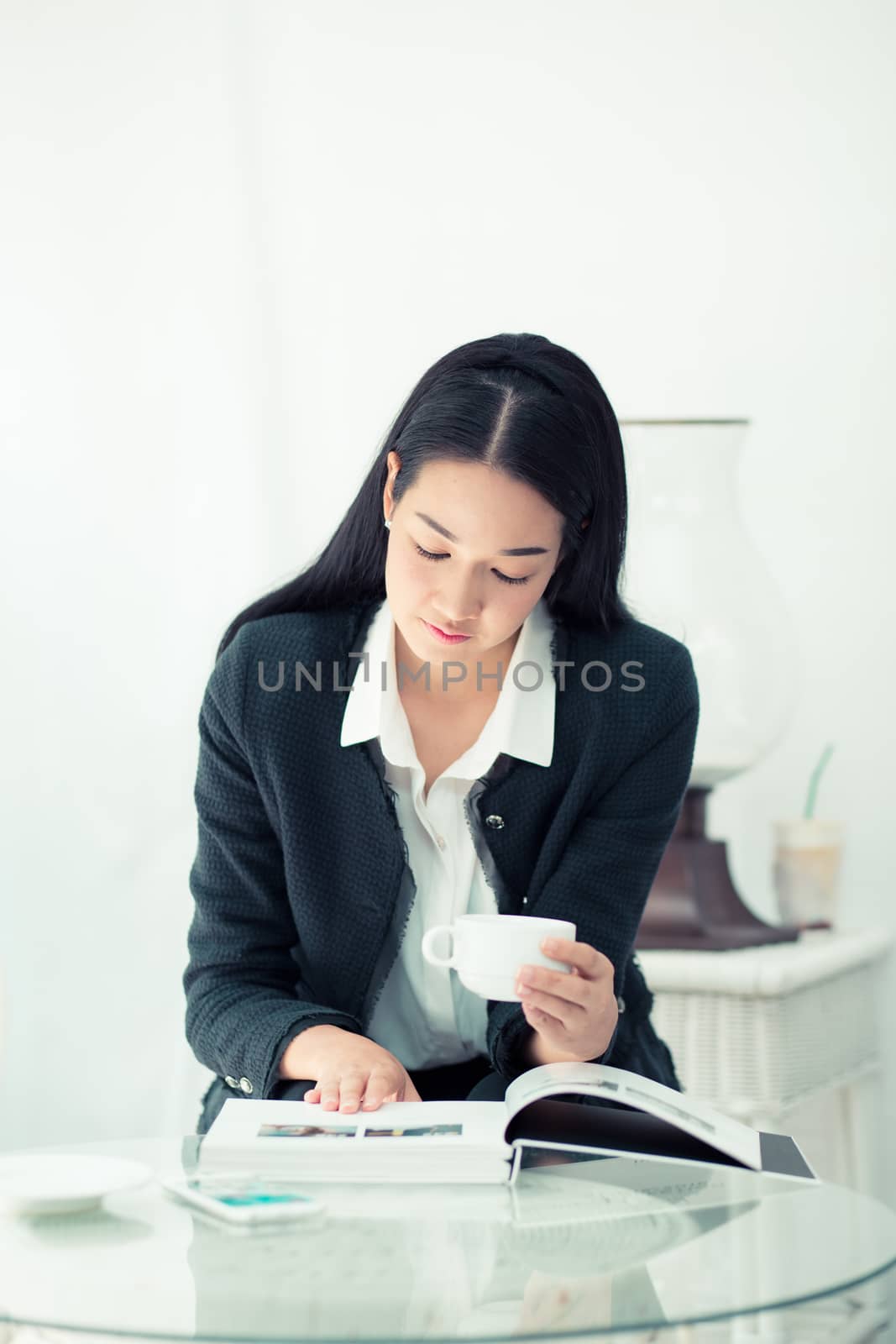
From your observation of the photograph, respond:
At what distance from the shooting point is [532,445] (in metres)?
1.15

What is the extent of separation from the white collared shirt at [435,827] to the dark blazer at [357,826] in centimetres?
2

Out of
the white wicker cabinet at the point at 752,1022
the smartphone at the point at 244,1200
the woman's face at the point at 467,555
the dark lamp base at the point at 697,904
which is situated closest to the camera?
the smartphone at the point at 244,1200

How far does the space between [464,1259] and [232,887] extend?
58 centimetres

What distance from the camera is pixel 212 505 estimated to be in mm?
2145

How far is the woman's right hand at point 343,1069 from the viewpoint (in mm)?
1032

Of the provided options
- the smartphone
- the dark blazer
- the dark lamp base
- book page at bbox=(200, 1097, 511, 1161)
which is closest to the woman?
the dark blazer

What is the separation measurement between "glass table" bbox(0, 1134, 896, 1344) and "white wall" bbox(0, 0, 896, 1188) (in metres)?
1.13

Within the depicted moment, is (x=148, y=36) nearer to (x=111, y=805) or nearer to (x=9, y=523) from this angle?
(x=9, y=523)

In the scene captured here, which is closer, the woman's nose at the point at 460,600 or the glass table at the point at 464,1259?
the glass table at the point at 464,1259

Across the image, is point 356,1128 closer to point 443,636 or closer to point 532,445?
point 443,636

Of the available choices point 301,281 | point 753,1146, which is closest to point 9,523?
point 301,281

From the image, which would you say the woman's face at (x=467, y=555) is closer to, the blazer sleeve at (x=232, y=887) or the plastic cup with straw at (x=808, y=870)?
the blazer sleeve at (x=232, y=887)

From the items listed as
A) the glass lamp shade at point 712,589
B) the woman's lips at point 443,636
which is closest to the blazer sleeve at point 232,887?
the woman's lips at point 443,636

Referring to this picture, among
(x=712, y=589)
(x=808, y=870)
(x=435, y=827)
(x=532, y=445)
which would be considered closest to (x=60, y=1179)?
(x=435, y=827)
